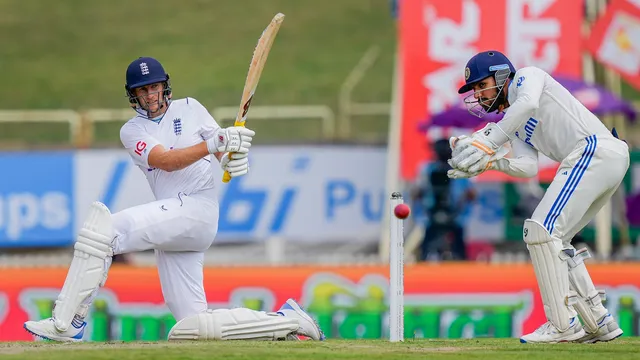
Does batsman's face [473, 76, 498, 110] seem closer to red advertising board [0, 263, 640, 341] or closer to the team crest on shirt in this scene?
the team crest on shirt

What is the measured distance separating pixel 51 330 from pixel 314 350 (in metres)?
1.48

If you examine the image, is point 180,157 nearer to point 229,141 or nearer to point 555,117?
point 229,141

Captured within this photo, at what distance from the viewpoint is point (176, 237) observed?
758 centimetres

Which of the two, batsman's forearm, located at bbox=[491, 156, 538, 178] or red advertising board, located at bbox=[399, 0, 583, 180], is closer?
batsman's forearm, located at bbox=[491, 156, 538, 178]

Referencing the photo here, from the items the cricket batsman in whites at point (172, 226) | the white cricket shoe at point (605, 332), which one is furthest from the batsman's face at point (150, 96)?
the white cricket shoe at point (605, 332)

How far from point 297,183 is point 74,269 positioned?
6.22 m

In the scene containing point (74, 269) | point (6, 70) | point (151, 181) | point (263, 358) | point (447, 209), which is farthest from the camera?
point (6, 70)

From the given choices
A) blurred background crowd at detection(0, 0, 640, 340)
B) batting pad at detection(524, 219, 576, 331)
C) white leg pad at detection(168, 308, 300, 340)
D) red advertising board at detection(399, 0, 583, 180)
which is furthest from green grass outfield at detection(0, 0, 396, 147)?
batting pad at detection(524, 219, 576, 331)

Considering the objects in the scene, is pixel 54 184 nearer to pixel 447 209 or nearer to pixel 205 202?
pixel 447 209

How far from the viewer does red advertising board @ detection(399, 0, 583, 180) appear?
13109 millimetres

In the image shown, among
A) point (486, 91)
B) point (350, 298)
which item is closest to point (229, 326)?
point (486, 91)

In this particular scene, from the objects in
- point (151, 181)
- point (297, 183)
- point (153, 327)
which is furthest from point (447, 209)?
point (151, 181)

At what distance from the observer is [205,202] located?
7.75m

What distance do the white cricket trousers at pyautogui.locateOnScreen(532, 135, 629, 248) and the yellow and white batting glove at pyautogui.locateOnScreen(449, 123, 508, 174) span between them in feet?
1.33
